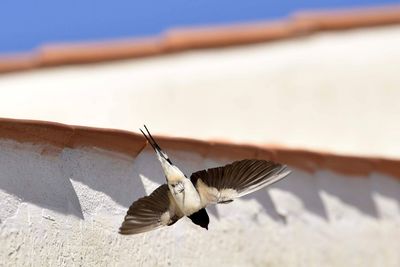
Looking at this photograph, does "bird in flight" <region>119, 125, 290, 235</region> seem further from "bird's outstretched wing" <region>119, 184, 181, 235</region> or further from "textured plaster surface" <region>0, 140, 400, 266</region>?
"textured plaster surface" <region>0, 140, 400, 266</region>

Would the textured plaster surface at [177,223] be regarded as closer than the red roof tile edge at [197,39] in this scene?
Yes

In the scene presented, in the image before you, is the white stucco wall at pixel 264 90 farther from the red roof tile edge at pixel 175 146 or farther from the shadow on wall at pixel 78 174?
the shadow on wall at pixel 78 174

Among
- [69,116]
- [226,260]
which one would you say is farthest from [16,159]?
[69,116]

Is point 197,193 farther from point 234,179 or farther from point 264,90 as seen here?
point 264,90

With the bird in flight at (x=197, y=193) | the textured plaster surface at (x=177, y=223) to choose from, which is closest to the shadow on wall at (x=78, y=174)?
the textured plaster surface at (x=177, y=223)

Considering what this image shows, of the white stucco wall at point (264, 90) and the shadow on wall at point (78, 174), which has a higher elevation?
the shadow on wall at point (78, 174)

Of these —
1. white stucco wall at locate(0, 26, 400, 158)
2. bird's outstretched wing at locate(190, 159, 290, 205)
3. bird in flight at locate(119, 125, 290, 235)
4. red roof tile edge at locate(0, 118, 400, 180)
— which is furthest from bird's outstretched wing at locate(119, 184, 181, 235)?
white stucco wall at locate(0, 26, 400, 158)

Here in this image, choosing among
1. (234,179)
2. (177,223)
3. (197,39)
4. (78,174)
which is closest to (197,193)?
(234,179)
